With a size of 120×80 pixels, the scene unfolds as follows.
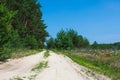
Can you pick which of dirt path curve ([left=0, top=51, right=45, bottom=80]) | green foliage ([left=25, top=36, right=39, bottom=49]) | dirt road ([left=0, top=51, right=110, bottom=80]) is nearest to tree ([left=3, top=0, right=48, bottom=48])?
green foliage ([left=25, top=36, right=39, bottom=49])

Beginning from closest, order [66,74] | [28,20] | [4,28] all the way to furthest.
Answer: [66,74] → [4,28] → [28,20]

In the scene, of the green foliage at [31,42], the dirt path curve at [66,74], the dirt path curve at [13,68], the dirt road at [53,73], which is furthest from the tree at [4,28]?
the green foliage at [31,42]

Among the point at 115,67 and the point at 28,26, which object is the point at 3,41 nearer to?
the point at 115,67

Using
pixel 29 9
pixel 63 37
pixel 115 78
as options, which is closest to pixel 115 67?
pixel 115 78

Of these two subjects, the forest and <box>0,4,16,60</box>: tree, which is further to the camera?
the forest

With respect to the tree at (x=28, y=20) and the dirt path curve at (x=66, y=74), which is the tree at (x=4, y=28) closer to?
the dirt path curve at (x=66, y=74)

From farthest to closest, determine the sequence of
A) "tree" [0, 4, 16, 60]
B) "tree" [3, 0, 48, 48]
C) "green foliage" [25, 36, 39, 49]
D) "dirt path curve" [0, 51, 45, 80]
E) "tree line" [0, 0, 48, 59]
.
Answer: "green foliage" [25, 36, 39, 49], "tree" [3, 0, 48, 48], "tree line" [0, 0, 48, 59], "tree" [0, 4, 16, 60], "dirt path curve" [0, 51, 45, 80]

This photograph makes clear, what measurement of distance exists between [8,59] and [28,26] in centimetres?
5547

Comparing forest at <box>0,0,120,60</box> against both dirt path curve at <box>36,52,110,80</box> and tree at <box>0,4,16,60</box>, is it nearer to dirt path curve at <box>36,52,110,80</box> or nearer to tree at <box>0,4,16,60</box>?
tree at <box>0,4,16,60</box>

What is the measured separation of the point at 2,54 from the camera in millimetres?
34906

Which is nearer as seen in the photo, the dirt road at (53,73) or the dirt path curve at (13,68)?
the dirt road at (53,73)

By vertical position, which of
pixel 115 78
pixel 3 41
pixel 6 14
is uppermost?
pixel 6 14

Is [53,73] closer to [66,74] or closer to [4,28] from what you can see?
[66,74]

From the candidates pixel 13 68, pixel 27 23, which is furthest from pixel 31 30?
pixel 13 68
